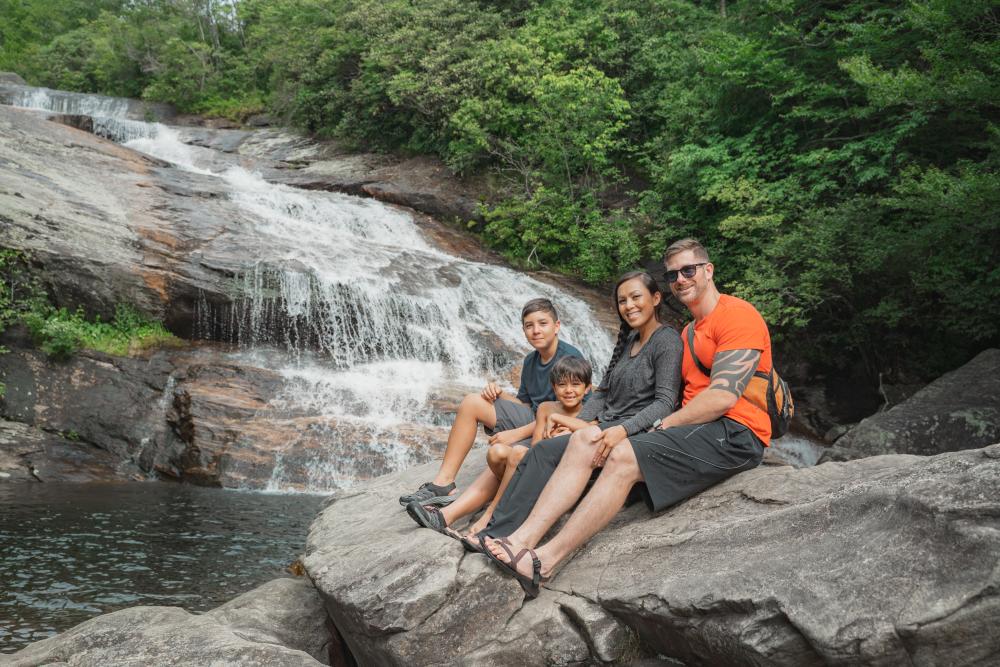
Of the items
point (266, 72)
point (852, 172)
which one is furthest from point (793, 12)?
point (266, 72)

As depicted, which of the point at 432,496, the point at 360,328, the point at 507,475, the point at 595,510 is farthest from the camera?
the point at 360,328

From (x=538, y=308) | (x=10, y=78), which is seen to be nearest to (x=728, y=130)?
(x=538, y=308)

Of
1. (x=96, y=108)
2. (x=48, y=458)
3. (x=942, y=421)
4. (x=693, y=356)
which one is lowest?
(x=48, y=458)

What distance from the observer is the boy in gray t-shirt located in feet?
15.4

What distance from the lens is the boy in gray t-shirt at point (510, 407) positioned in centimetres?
470

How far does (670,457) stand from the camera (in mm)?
3641

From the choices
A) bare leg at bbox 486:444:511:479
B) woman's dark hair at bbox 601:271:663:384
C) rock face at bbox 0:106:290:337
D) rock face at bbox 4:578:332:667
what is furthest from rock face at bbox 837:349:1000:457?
rock face at bbox 0:106:290:337

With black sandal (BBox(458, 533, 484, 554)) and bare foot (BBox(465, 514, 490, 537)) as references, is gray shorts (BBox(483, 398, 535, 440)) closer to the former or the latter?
bare foot (BBox(465, 514, 490, 537))

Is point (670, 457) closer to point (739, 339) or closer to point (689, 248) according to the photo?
point (739, 339)

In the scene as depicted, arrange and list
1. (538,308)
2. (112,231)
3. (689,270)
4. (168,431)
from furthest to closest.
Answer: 1. (112,231)
2. (168,431)
3. (538,308)
4. (689,270)

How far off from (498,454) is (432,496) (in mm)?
667

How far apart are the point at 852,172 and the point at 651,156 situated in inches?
265

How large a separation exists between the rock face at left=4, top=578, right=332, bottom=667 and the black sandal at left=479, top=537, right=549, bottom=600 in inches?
39.9

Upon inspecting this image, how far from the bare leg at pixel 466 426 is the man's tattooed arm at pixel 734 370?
1.70 metres
